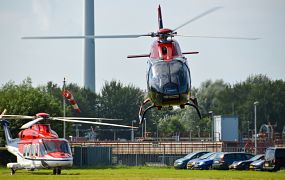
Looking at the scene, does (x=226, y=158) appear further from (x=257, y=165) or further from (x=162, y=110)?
(x=162, y=110)

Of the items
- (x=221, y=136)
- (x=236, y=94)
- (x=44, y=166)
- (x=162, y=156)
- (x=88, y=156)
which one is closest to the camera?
(x=44, y=166)

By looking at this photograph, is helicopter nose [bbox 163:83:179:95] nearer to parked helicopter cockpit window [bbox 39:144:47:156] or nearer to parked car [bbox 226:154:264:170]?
parked helicopter cockpit window [bbox 39:144:47:156]

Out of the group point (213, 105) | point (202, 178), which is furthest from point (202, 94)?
point (202, 178)

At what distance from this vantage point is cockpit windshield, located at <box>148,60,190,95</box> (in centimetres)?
4272

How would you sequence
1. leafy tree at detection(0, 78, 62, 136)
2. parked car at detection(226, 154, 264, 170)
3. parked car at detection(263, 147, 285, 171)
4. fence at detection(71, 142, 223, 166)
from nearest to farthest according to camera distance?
parked car at detection(263, 147, 285, 171) < parked car at detection(226, 154, 264, 170) < fence at detection(71, 142, 223, 166) < leafy tree at detection(0, 78, 62, 136)

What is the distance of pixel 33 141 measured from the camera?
64.3m

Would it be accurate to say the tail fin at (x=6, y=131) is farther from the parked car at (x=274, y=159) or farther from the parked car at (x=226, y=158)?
the parked car at (x=274, y=159)

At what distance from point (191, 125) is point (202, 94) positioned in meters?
32.4

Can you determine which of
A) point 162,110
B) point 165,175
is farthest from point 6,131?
point 162,110

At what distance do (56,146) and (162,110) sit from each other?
32679 mm

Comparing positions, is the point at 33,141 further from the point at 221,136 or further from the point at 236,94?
the point at 236,94

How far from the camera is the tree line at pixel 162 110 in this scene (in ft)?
307

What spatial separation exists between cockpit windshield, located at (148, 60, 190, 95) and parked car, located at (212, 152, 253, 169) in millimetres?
23696

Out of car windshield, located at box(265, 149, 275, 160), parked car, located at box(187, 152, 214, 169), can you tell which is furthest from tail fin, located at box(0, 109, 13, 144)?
car windshield, located at box(265, 149, 275, 160)
